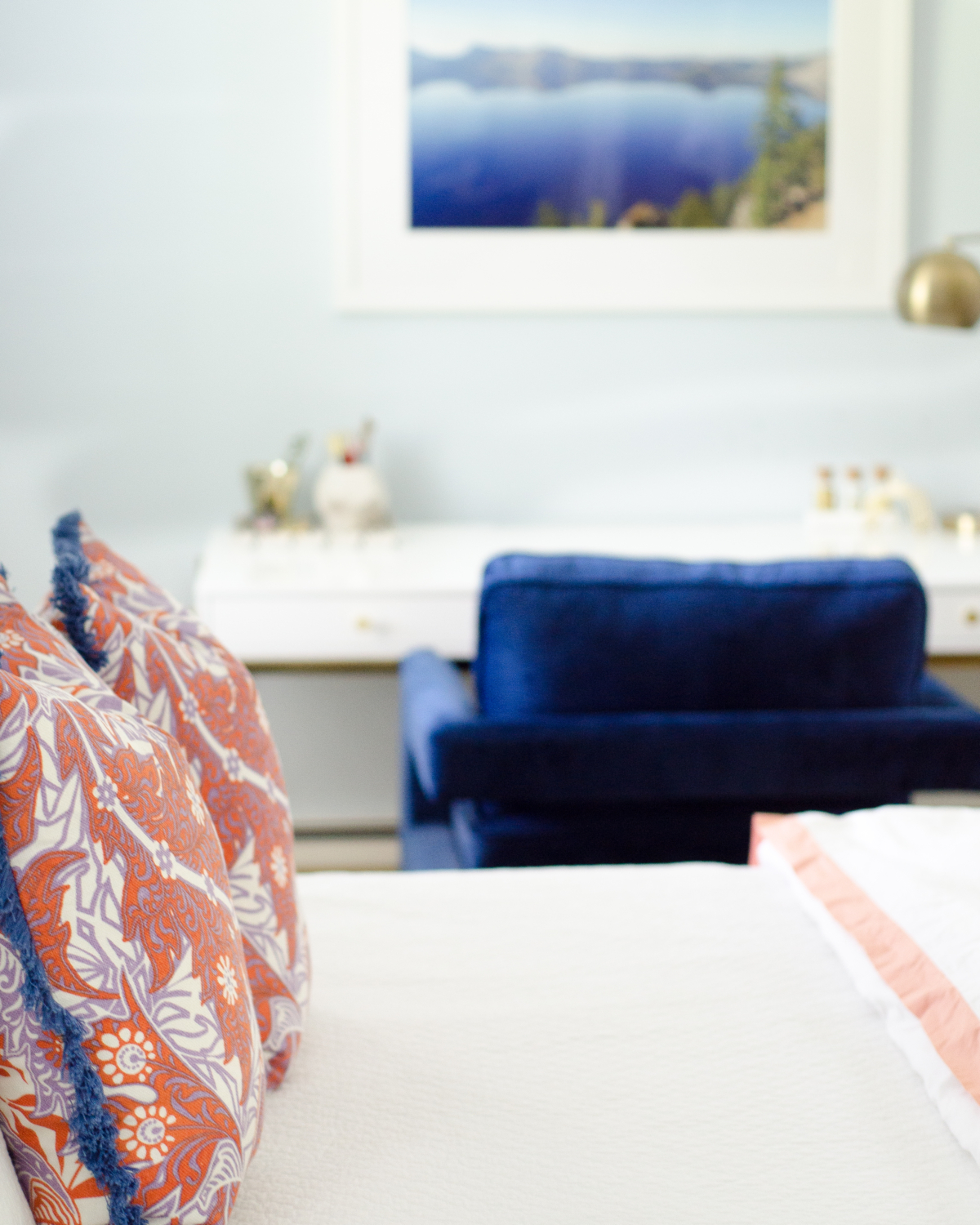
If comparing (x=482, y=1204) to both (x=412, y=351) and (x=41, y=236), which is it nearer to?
(x=412, y=351)

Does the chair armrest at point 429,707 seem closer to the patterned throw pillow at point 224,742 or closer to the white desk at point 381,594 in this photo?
the white desk at point 381,594

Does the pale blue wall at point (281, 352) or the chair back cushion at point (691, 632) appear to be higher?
the pale blue wall at point (281, 352)

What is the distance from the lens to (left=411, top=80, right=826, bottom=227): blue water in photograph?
8.64 ft

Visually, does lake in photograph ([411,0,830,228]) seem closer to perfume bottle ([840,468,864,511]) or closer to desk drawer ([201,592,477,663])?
perfume bottle ([840,468,864,511])

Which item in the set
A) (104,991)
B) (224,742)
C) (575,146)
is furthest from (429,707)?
(575,146)

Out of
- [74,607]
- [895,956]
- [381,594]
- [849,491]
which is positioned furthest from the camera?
[849,491]

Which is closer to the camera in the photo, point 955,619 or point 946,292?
point 946,292

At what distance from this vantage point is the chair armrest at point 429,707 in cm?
149

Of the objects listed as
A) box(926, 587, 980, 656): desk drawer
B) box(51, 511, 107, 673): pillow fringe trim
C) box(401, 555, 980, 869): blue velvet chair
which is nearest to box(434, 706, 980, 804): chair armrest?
box(401, 555, 980, 869): blue velvet chair

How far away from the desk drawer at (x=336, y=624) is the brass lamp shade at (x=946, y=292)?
35.3 inches

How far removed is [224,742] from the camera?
939mm

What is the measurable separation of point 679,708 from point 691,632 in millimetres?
99

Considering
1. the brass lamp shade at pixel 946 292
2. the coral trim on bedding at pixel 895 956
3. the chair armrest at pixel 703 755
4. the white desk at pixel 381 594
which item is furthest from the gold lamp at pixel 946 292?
the coral trim on bedding at pixel 895 956

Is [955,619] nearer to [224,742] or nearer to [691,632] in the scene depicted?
[691,632]
